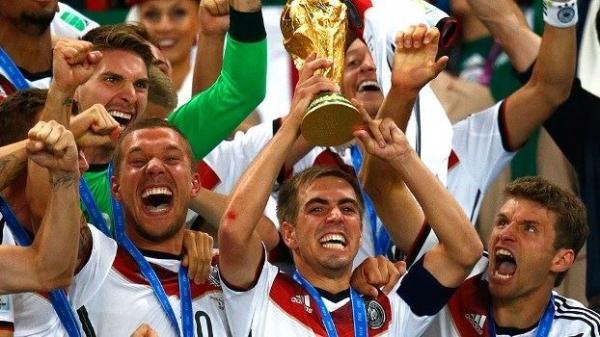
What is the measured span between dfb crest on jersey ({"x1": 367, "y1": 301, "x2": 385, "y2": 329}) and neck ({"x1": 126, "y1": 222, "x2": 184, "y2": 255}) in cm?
68

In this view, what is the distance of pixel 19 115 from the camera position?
5.39 metres

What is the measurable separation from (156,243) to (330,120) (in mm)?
797

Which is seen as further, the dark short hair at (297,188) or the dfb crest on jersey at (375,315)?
the dark short hair at (297,188)

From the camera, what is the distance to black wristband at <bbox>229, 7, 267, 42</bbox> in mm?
5992

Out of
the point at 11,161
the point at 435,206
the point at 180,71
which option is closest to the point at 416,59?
the point at 435,206

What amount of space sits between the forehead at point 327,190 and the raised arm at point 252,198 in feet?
1.09

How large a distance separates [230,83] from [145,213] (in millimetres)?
772

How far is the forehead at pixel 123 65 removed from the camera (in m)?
6.11

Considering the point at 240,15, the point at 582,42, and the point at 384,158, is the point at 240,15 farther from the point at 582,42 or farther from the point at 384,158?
the point at 582,42

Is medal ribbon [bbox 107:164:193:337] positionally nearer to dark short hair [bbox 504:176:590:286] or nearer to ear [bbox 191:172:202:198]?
ear [bbox 191:172:202:198]

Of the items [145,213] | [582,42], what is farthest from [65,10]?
[582,42]

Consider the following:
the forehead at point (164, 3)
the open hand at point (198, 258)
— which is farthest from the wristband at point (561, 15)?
the forehead at point (164, 3)

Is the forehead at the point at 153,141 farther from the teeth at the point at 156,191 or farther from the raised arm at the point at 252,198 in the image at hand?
the raised arm at the point at 252,198

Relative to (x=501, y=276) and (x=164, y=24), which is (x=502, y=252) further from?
(x=164, y=24)
